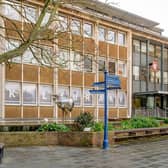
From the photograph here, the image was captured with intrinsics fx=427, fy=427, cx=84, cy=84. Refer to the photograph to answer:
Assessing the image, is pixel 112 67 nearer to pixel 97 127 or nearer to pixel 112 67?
pixel 112 67

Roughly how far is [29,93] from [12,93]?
1.63m

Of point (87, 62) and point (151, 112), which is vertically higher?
point (87, 62)

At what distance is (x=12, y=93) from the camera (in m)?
30.2

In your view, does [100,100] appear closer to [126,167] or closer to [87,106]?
[87,106]

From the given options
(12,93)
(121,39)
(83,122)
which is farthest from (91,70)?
(83,122)

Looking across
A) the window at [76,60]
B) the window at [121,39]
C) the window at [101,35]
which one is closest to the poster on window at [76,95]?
the window at [76,60]

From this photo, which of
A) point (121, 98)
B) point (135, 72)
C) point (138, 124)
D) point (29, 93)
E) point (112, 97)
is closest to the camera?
point (138, 124)

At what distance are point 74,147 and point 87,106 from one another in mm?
17787

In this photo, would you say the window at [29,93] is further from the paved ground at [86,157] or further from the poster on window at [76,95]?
the paved ground at [86,157]

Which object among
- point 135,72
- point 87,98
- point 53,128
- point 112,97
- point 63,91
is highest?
point 135,72

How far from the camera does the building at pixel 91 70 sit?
25.7 meters

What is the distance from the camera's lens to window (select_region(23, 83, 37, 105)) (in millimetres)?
31123

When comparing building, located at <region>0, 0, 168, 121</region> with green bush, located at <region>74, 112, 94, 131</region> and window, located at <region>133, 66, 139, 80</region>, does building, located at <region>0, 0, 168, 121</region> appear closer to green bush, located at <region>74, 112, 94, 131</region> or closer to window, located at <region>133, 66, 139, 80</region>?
window, located at <region>133, 66, 139, 80</region>

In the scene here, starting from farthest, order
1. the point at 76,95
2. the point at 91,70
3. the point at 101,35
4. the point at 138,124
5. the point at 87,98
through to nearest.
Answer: the point at 101,35 < the point at 91,70 < the point at 87,98 < the point at 76,95 < the point at 138,124
